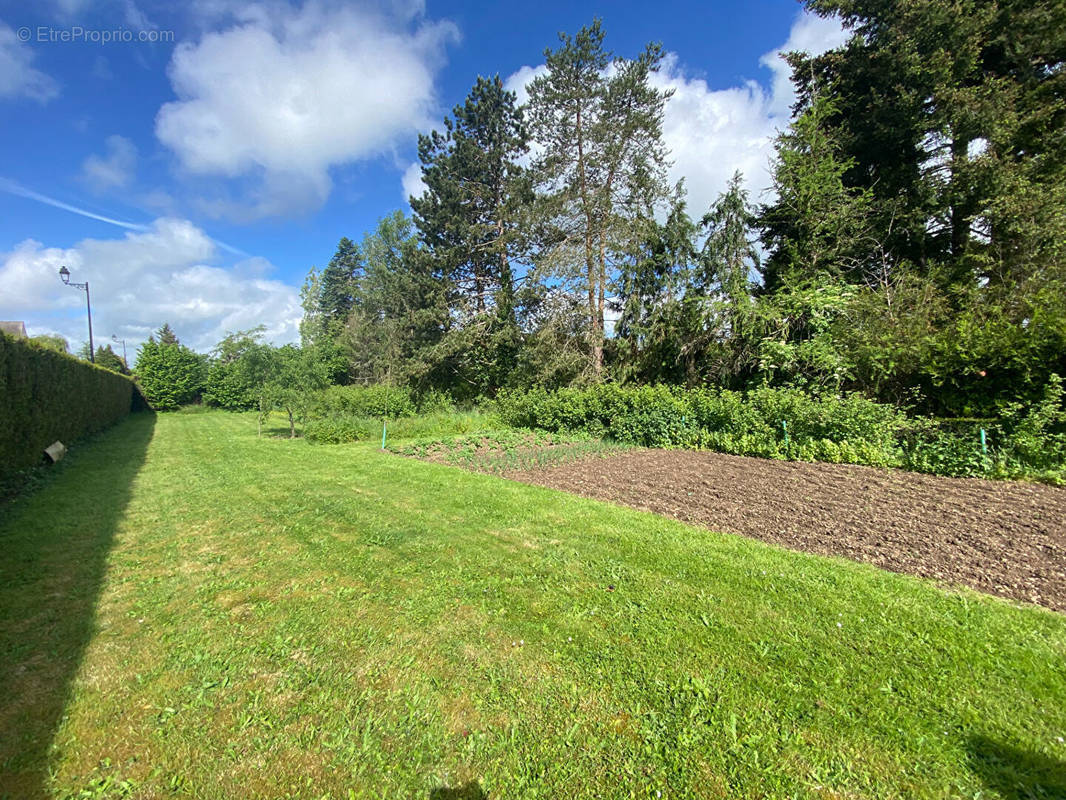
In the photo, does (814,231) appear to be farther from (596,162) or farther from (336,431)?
(336,431)

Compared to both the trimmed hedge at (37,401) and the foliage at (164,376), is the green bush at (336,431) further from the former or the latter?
the foliage at (164,376)

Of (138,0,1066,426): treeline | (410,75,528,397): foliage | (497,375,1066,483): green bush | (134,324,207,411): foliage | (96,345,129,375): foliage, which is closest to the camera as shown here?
(497,375,1066,483): green bush

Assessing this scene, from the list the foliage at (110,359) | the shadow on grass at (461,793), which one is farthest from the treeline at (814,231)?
the foliage at (110,359)

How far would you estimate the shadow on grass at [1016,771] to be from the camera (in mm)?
1568

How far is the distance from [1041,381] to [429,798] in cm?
1005

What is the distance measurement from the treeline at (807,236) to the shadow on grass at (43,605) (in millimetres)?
8491

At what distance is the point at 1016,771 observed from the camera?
165 cm

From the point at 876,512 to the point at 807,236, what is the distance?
1016cm

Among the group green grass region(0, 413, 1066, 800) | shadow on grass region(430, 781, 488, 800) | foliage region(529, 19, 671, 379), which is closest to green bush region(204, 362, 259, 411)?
foliage region(529, 19, 671, 379)

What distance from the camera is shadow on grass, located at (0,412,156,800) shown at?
1.79 m

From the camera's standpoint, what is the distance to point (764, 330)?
1102 centimetres

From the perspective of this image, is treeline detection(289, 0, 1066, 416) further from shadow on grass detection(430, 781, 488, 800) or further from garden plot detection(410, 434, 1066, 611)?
shadow on grass detection(430, 781, 488, 800)

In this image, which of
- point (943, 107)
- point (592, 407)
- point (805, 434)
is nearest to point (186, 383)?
point (592, 407)

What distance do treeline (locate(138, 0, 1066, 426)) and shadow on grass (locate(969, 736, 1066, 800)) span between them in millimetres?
7394
